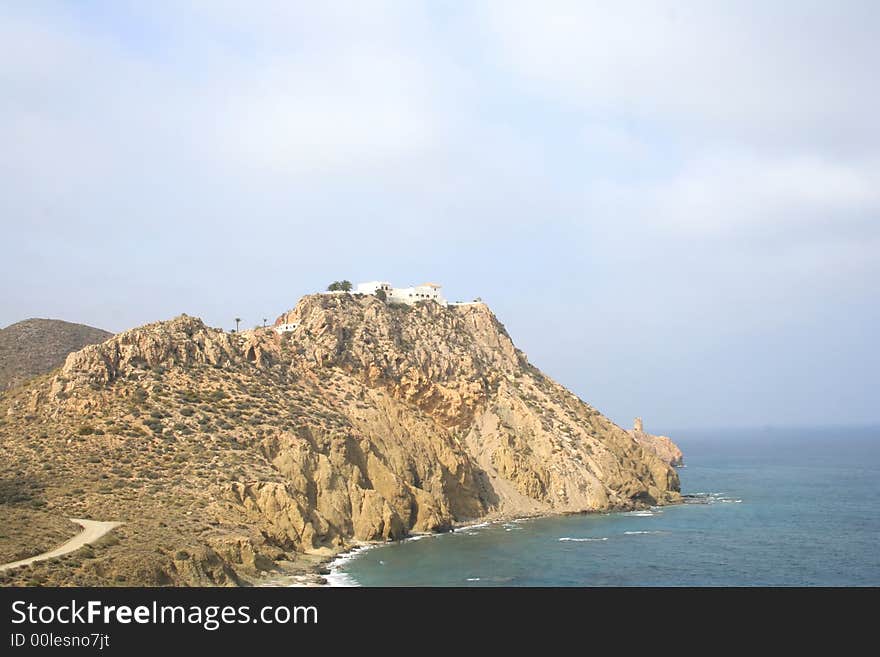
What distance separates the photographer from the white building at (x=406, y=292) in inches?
3553

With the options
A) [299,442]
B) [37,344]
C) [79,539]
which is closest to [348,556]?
[299,442]

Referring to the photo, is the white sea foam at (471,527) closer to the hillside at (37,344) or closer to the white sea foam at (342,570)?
the white sea foam at (342,570)

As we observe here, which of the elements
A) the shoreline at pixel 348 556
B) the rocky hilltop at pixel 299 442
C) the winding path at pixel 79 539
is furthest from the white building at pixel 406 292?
the winding path at pixel 79 539

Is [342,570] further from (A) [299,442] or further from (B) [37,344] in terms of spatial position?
(B) [37,344]

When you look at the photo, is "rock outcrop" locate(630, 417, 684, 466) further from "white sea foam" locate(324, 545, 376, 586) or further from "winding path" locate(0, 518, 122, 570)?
"winding path" locate(0, 518, 122, 570)

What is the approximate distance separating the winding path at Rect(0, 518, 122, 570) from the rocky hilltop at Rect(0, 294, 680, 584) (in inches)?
37.1

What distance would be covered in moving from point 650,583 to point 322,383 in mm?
37961

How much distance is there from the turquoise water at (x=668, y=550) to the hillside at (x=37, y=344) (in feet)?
167

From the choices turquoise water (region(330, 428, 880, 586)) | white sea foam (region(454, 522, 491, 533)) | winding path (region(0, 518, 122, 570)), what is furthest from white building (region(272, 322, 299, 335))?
Result: winding path (region(0, 518, 122, 570))

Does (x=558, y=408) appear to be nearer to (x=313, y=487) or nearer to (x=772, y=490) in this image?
(x=772, y=490)

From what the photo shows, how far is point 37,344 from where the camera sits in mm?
92750

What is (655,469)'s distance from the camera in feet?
287

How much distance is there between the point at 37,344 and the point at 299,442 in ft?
164
